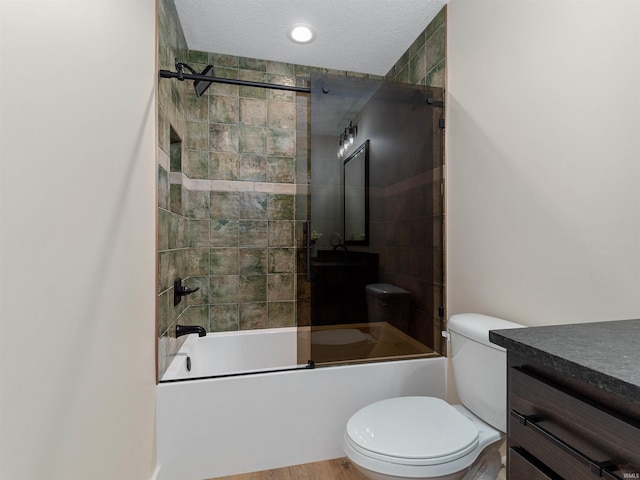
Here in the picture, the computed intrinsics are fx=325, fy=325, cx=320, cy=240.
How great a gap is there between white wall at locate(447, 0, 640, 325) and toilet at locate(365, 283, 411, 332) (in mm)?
284

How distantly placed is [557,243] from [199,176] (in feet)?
7.47

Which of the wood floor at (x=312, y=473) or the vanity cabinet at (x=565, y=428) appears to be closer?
the vanity cabinet at (x=565, y=428)

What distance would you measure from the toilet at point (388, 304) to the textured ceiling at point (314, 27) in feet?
5.38

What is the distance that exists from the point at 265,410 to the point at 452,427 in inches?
36.3

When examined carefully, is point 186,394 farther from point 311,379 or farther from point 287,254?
point 287,254

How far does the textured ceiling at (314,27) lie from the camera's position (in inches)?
75.5

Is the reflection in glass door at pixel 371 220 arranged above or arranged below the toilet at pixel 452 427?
above

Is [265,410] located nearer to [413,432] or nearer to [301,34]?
Result: [413,432]

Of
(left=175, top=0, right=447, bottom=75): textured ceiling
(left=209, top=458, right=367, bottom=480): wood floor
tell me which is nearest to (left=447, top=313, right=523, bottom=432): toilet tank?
(left=209, top=458, right=367, bottom=480): wood floor

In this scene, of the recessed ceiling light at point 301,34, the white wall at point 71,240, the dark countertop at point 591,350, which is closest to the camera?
the dark countertop at point 591,350

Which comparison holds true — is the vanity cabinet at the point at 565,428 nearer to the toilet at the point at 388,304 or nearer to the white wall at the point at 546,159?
the white wall at the point at 546,159

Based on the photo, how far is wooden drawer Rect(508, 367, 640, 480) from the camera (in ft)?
1.67

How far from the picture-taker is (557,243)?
4.08 ft

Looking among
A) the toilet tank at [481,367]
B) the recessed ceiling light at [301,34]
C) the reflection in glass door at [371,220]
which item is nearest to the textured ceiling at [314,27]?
the recessed ceiling light at [301,34]
